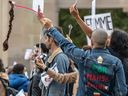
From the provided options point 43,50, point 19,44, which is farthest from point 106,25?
point 19,44

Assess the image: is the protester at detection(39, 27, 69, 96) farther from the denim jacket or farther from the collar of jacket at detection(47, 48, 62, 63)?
the denim jacket

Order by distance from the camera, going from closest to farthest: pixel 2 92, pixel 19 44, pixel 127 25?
pixel 2 92
pixel 19 44
pixel 127 25

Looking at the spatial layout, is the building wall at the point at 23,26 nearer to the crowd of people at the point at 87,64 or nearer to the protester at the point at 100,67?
the crowd of people at the point at 87,64

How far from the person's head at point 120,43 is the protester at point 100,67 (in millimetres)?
400

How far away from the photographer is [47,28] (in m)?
9.59

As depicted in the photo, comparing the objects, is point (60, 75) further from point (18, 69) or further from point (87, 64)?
point (18, 69)

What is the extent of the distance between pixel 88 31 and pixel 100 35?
969mm

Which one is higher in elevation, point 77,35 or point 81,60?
point 81,60

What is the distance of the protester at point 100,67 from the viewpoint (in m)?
9.28

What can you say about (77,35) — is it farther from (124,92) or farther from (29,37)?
(124,92)

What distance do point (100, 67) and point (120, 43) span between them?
0.59 meters

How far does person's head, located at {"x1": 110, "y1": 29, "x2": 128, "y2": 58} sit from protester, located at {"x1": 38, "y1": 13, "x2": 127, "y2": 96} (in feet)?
1.31

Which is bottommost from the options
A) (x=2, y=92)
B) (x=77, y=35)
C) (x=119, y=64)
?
(x=77, y=35)

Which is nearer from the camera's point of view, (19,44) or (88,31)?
(88,31)
